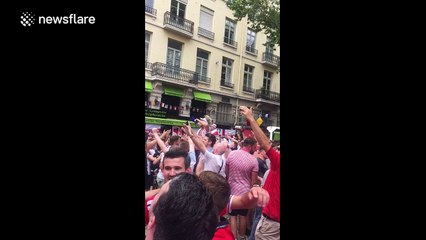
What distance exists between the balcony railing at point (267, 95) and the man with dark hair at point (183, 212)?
27.6 inches

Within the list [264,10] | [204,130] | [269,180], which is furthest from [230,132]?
[264,10]

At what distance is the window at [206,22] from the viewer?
2039 mm

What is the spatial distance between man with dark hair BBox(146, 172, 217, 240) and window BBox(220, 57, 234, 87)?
722 mm

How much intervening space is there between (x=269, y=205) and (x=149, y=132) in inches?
34.1

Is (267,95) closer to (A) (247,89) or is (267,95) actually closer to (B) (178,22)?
(A) (247,89)

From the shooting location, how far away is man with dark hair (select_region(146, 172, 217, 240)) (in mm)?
1448

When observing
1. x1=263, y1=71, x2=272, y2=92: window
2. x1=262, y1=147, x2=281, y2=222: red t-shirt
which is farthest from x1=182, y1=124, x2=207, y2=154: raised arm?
x1=263, y1=71, x2=272, y2=92: window

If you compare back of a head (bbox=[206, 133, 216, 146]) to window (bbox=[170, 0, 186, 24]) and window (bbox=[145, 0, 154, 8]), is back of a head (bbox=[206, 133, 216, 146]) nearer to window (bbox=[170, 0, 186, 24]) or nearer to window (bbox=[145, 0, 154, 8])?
window (bbox=[170, 0, 186, 24])

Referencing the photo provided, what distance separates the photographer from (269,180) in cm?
171

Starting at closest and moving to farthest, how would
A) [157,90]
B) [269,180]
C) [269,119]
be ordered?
[269,180], [269,119], [157,90]

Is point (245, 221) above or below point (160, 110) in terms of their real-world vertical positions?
below

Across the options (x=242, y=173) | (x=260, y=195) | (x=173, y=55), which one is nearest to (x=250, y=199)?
(x=260, y=195)

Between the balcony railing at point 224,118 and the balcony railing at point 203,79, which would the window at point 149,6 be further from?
the balcony railing at point 224,118
